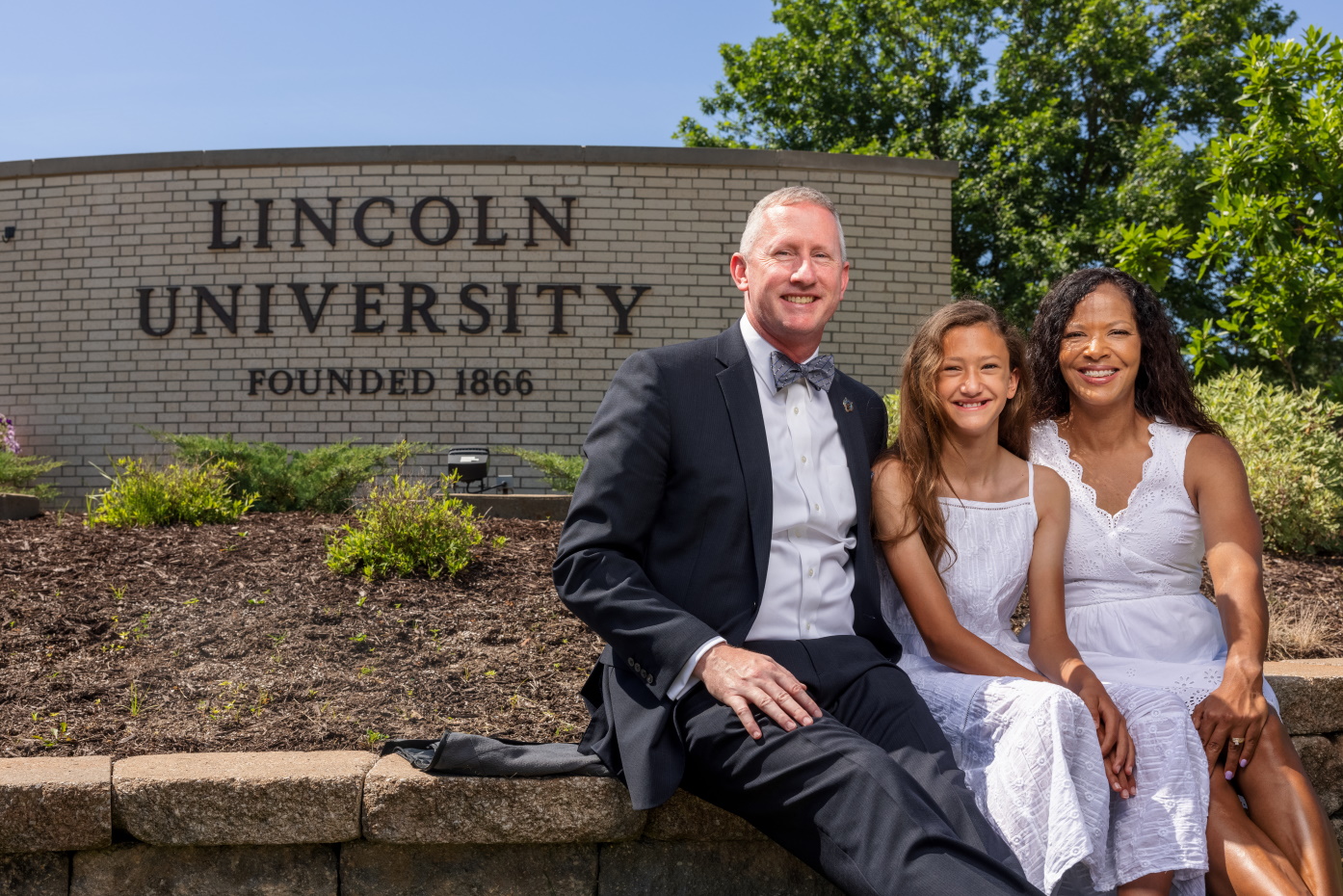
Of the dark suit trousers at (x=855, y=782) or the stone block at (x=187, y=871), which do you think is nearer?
the dark suit trousers at (x=855, y=782)

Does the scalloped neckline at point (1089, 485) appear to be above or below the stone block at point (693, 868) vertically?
above

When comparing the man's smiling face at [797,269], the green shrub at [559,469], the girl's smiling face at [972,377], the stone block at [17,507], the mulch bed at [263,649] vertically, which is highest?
the man's smiling face at [797,269]

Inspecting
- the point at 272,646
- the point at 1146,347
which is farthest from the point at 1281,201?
the point at 272,646

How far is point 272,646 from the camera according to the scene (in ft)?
12.7

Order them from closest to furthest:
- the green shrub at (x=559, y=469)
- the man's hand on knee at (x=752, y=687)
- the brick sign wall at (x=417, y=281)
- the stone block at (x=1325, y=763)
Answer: the man's hand on knee at (x=752, y=687) → the stone block at (x=1325, y=763) → the green shrub at (x=559, y=469) → the brick sign wall at (x=417, y=281)

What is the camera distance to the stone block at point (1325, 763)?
346 cm

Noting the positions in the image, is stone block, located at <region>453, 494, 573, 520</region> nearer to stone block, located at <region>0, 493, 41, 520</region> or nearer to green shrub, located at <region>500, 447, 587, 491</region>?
green shrub, located at <region>500, 447, 587, 491</region>

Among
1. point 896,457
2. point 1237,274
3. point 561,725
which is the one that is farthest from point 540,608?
point 1237,274

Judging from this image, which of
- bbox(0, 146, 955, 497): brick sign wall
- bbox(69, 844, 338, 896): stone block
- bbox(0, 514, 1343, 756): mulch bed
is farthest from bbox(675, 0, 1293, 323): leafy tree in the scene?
bbox(69, 844, 338, 896): stone block

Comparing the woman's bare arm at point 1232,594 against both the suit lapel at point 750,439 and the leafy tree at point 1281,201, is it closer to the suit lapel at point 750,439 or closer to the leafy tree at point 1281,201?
the suit lapel at point 750,439

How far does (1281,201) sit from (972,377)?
4941 mm

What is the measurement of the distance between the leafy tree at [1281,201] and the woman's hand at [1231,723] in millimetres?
4505

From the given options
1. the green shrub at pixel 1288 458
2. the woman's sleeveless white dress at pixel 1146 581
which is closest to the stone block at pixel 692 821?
the woman's sleeveless white dress at pixel 1146 581

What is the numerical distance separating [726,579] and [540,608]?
2.00 metres
